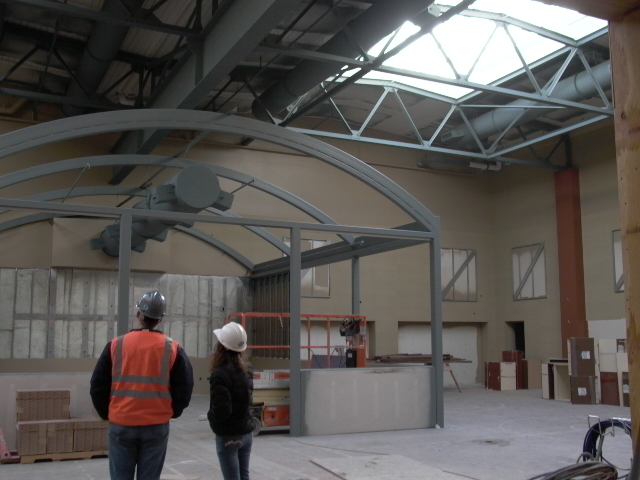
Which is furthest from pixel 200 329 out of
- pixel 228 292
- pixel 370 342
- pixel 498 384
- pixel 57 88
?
pixel 498 384

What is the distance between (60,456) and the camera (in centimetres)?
941

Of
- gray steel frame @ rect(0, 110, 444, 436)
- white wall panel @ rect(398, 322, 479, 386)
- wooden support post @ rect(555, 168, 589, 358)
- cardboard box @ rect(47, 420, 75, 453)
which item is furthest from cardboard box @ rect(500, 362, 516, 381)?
cardboard box @ rect(47, 420, 75, 453)

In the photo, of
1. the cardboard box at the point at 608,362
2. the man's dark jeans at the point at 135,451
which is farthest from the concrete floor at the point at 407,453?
the man's dark jeans at the point at 135,451

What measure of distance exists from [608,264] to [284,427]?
11.7 meters

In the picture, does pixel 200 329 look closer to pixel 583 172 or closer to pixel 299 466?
pixel 299 466

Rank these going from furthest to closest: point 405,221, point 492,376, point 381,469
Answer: point 405,221 → point 492,376 → point 381,469

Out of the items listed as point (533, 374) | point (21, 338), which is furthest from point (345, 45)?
point (533, 374)

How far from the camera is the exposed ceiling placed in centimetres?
1106

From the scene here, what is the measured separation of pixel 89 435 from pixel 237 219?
4043 millimetres

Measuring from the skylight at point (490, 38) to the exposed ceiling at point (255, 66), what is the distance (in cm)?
16

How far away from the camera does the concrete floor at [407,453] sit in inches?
337

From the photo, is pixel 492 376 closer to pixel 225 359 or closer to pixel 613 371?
pixel 613 371

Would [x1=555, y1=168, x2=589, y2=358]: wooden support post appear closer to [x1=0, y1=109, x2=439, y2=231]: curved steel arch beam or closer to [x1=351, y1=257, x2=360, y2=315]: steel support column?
[x1=351, y1=257, x2=360, y2=315]: steel support column

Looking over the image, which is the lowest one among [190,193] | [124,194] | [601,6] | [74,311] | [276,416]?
[276,416]
